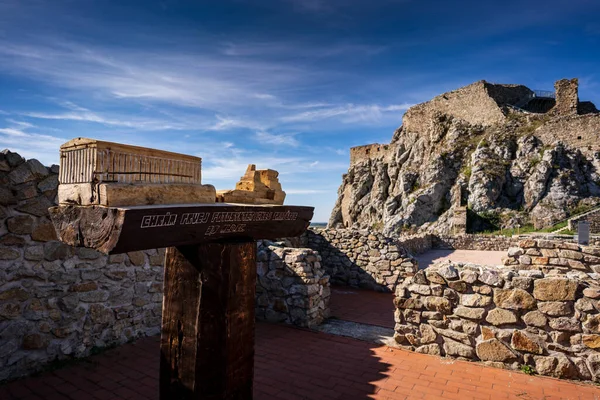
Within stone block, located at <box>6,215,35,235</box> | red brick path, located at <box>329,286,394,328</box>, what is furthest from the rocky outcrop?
stone block, located at <box>6,215,35,235</box>

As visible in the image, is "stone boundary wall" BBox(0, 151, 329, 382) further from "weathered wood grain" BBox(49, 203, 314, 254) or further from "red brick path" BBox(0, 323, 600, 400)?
"weathered wood grain" BBox(49, 203, 314, 254)

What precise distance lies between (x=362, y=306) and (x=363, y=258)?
1992 mm

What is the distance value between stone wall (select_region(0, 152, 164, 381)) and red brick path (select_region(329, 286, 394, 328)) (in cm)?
413

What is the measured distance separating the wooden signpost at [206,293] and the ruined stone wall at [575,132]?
29516mm

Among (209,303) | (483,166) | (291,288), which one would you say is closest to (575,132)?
(483,166)

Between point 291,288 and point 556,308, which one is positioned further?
point 291,288

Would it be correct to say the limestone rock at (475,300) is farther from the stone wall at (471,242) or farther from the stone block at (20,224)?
the stone wall at (471,242)

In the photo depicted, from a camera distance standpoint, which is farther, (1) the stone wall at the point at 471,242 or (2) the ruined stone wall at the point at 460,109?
(2) the ruined stone wall at the point at 460,109

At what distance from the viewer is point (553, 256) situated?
6.45 m

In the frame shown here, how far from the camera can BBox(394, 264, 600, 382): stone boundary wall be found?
4.49m

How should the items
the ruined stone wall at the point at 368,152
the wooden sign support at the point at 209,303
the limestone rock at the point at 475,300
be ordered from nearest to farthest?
the wooden sign support at the point at 209,303
the limestone rock at the point at 475,300
the ruined stone wall at the point at 368,152

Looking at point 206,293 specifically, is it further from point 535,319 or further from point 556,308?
point 556,308

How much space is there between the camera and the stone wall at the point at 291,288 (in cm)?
659

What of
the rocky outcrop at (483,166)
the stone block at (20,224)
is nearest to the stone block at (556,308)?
the stone block at (20,224)
